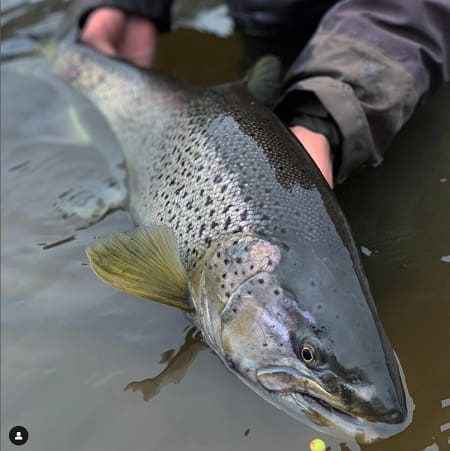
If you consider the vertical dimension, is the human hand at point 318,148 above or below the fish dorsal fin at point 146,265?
above

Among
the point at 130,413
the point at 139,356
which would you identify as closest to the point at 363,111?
the point at 139,356

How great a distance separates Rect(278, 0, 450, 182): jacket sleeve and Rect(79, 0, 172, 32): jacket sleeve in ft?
4.55

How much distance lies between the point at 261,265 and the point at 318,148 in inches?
23.3

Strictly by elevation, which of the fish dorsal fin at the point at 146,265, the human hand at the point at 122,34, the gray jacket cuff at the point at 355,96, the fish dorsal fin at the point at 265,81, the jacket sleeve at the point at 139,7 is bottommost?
the human hand at the point at 122,34

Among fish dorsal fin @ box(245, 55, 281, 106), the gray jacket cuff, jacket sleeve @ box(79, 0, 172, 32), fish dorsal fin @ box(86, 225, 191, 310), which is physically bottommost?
jacket sleeve @ box(79, 0, 172, 32)

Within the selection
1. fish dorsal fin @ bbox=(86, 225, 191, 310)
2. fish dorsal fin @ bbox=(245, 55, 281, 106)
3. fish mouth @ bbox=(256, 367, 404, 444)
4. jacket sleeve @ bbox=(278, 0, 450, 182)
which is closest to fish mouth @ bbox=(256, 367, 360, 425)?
fish mouth @ bbox=(256, 367, 404, 444)

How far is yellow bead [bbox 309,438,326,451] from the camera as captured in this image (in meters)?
1.53

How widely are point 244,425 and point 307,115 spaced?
40.2 inches

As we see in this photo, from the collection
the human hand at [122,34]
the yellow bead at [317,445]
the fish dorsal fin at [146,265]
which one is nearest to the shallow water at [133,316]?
the yellow bead at [317,445]

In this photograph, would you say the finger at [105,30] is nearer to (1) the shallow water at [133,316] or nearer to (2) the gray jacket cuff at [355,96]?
(1) the shallow water at [133,316]

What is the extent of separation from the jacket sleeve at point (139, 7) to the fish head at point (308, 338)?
2.07 metres

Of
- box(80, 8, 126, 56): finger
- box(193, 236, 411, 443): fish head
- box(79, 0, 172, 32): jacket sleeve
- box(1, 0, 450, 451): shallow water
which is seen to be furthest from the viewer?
box(79, 0, 172, 32): jacket sleeve

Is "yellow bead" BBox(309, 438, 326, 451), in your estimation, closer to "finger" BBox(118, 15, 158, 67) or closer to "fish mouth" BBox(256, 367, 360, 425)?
"fish mouth" BBox(256, 367, 360, 425)

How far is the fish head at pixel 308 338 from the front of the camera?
4.67 ft
